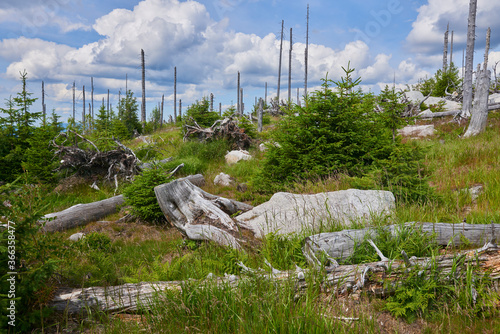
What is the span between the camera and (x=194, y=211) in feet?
19.6

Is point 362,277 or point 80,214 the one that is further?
point 80,214

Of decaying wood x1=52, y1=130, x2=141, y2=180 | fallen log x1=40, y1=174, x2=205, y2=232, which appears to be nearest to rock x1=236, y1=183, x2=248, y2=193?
fallen log x1=40, y1=174, x2=205, y2=232

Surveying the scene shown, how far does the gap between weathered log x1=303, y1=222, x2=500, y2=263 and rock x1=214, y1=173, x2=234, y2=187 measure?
6893 millimetres

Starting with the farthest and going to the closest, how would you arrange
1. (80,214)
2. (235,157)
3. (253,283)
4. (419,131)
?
(419,131), (235,157), (80,214), (253,283)

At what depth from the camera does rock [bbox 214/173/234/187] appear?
34.0 feet

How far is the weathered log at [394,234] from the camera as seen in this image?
346 cm

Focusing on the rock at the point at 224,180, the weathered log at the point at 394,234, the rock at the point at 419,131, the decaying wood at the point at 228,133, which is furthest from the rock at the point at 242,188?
the rock at the point at 419,131

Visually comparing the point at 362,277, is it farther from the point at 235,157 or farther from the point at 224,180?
the point at 235,157

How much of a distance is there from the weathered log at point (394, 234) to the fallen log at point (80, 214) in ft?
21.6

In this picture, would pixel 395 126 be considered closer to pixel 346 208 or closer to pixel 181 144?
pixel 346 208

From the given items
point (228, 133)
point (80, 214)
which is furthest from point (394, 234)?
point (228, 133)

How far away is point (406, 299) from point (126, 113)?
91.6 ft

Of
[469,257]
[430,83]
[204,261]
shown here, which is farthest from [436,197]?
[430,83]

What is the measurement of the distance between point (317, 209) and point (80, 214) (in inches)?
251
